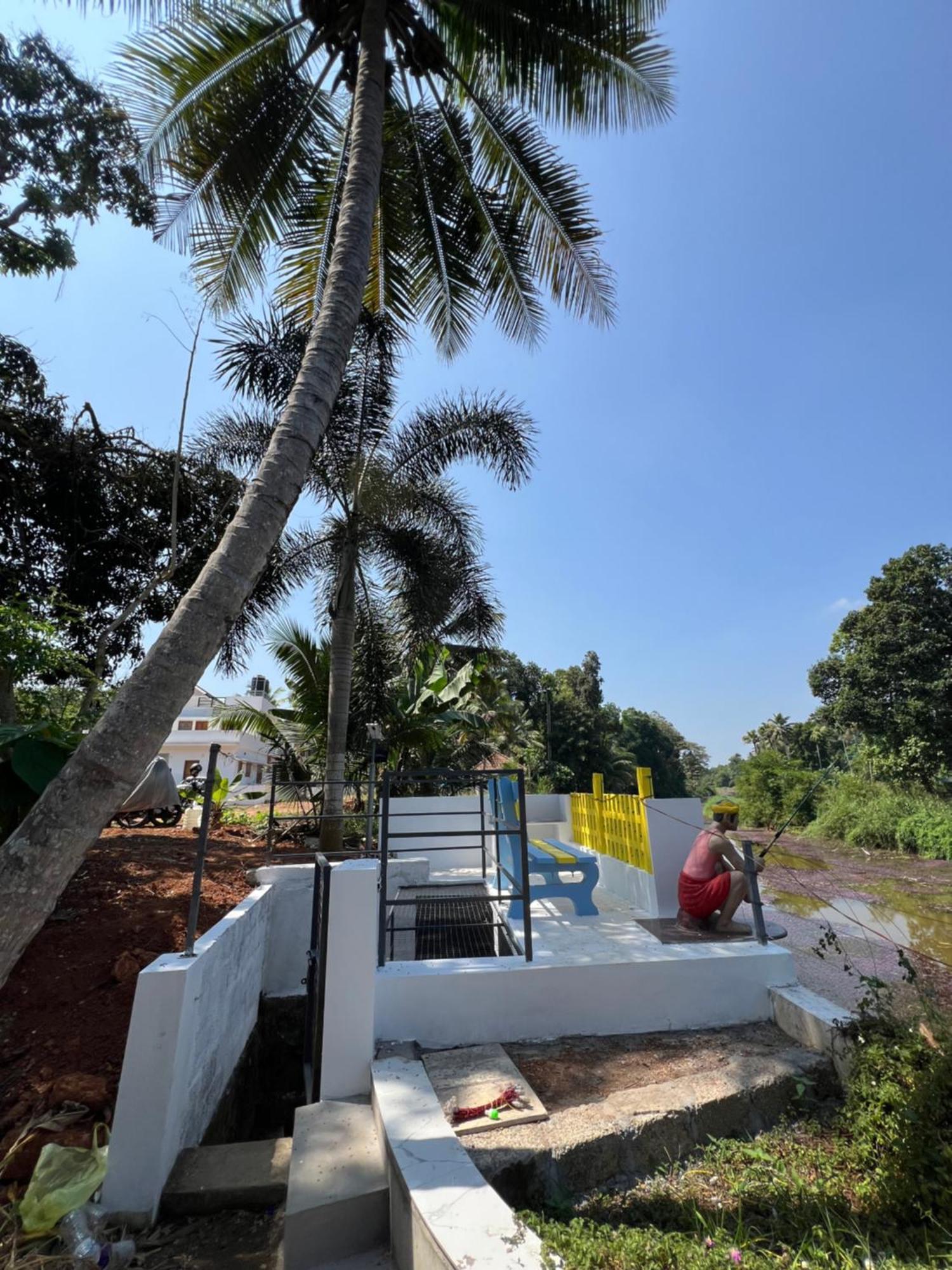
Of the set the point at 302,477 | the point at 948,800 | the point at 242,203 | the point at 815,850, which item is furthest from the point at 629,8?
the point at 948,800

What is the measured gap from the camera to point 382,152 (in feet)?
19.2

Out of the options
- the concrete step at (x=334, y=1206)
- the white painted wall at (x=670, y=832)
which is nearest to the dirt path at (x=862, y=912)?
the white painted wall at (x=670, y=832)

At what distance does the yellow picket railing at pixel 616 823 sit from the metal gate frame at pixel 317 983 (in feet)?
9.95

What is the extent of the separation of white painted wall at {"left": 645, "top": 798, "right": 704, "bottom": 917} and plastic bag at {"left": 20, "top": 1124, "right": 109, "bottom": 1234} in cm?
460

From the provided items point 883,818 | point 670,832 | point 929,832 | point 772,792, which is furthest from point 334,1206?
point 772,792

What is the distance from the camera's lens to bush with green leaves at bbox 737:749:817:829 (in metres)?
27.0

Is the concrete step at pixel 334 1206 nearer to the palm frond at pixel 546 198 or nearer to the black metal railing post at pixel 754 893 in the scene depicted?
the black metal railing post at pixel 754 893

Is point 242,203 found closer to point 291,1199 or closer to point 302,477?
point 302,477

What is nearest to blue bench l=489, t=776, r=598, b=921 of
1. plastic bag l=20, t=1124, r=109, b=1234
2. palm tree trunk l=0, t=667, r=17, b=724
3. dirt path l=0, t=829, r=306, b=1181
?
dirt path l=0, t=829, r=306, b=1181

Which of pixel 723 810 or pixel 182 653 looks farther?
pixel 723 810

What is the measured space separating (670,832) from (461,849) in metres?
2.24

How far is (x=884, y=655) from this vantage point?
25.2 meters

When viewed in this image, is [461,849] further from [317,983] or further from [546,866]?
[317,983]

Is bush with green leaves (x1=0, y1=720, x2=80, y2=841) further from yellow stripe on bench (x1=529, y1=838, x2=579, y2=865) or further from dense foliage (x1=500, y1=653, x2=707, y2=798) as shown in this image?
dense foliage (x1=500, y1=653, x2=707, y2=798)
